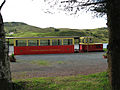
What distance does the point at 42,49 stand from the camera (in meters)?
20.5

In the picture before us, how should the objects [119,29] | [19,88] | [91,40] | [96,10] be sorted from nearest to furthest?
[119,29] → [19,88] → [96,10] → [91,40]

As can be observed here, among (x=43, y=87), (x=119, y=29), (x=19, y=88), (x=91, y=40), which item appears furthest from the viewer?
(x=91, y=40)

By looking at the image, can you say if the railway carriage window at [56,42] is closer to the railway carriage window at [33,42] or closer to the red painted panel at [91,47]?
the railway carriage window at [33,42]

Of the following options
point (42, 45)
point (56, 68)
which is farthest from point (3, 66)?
point (42, 45)

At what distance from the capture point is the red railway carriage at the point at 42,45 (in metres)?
20.2

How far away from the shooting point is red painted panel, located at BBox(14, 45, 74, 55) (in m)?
20.2

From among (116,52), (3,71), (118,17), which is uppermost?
(118,17)

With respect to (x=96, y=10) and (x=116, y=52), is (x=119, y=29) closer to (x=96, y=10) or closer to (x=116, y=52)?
(x=116, y=52)

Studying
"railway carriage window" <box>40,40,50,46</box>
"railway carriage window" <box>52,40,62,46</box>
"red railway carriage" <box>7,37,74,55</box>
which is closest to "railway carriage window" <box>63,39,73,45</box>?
"red railway carriage" <box>7,37,74,55</box>

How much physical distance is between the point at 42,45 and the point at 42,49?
60 centimetres

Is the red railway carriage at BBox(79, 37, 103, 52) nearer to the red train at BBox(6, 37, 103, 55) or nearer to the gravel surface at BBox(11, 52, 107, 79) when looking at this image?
the red train at BBox(6, 37, 103, 55)

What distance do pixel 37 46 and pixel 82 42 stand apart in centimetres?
739

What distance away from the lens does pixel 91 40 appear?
22.0m

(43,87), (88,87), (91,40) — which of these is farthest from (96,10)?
(91,40)
